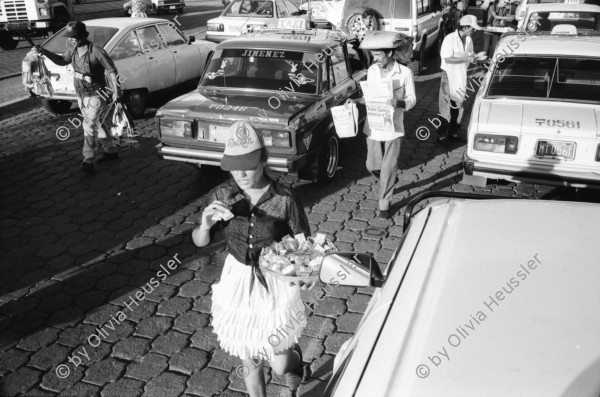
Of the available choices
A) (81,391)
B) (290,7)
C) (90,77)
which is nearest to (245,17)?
(290,7)

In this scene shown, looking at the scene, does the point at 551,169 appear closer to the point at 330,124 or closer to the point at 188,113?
the point at 330,124

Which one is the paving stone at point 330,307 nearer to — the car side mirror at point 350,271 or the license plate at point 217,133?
the car side mirror at point 350,271

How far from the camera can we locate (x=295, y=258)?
2.86m

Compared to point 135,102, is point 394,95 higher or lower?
higher

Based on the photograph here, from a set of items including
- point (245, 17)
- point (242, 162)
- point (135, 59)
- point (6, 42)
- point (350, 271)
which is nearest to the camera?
point (350, 271)

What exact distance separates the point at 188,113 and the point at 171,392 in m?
3.43

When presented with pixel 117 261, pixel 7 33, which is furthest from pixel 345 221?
pixel 7 33

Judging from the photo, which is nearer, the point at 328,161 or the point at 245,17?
the point at 328,161

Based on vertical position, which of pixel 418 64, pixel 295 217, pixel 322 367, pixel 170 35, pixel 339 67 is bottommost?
pixel 322 367

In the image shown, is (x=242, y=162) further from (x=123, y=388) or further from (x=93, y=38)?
(x=93, y=38)

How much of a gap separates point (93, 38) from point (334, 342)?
25.3ft

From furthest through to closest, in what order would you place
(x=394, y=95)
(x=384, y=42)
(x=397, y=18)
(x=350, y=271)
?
1. (x=397, y=18)
2. (x=394, y=95)
3. (x=384, y=42)
4. (x=350, y=271)

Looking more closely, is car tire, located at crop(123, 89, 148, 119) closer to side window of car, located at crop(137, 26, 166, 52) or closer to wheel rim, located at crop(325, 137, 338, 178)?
side window of car, located at crop(137, 26, 166, 52)

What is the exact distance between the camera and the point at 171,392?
3.72 metres
